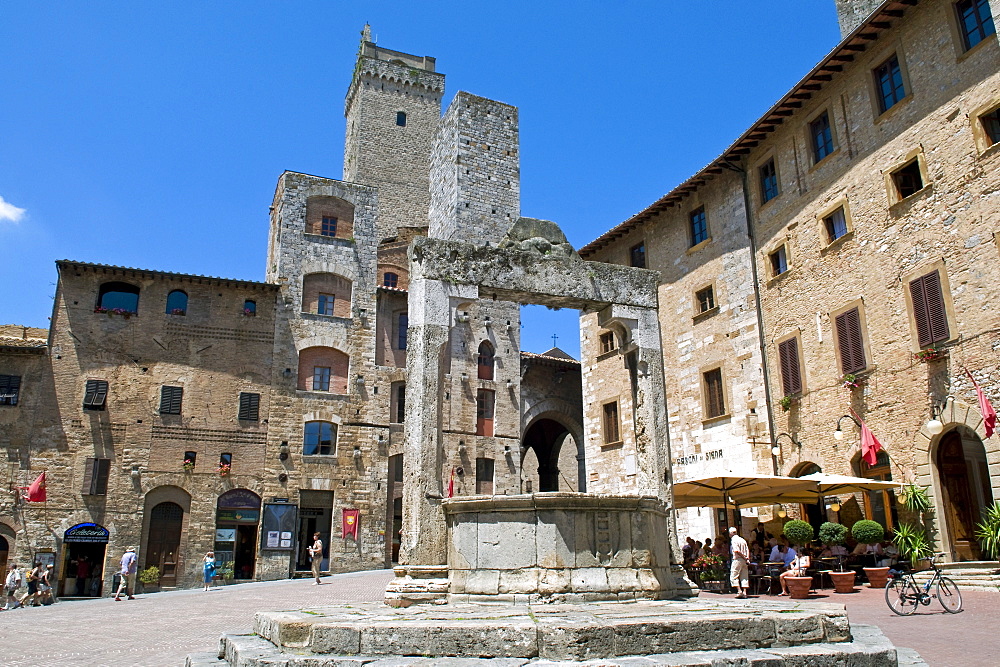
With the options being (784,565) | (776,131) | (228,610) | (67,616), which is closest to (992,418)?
(784,565)

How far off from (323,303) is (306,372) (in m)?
2.92

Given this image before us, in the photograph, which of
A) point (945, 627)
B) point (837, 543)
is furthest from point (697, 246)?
point (945, 627)

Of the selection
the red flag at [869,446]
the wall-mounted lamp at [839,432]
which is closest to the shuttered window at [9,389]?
the wall-mounted lamp at [839,432]

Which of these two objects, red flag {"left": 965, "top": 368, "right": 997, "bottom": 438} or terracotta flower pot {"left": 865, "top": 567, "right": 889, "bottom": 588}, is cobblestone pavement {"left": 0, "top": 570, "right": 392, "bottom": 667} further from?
red flag {"left": 965, "top": 368, "right": 997, "bottom": 438}

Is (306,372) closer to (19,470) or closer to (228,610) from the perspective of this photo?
(19,470)

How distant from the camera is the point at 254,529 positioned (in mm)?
27547

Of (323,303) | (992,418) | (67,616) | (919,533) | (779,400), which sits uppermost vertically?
(323,303)

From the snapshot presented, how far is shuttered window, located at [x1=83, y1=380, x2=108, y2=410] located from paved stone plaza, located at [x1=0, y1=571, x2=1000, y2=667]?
8.33 meters

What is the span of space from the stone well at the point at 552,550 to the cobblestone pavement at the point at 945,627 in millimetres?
2754

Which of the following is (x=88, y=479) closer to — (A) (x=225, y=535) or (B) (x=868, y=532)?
(A) (x=225, y=535)

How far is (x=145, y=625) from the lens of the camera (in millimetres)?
13422

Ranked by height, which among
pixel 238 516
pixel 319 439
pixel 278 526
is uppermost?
pixel 319 439

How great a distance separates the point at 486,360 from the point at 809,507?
1615cm

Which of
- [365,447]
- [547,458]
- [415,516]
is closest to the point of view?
[415,516]
